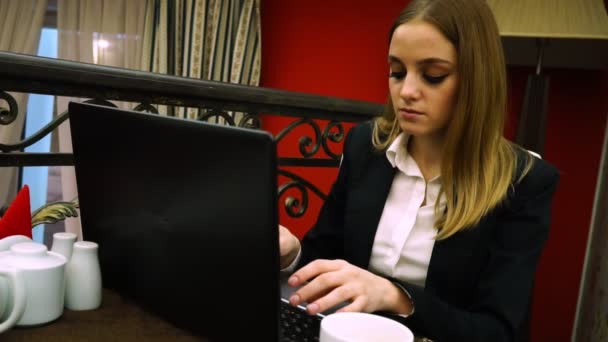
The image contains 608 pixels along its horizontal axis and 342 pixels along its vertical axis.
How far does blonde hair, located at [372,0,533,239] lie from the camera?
3.29 ft

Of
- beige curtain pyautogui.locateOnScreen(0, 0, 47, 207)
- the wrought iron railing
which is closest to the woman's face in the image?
the wrought iron railing

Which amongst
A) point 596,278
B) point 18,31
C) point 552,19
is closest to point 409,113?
point 552,19

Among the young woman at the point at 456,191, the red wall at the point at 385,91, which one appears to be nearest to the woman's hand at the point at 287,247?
the young woman at the point at 456,191

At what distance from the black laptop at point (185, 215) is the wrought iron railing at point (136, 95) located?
0.21 m

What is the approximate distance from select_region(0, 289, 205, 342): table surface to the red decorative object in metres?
0.17

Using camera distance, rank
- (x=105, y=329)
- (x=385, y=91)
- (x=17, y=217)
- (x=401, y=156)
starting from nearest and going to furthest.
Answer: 1. (x=105, y=329)
2. (x=17, y=217)
3. (x=401, y=156)
4. (x=385, y=91)

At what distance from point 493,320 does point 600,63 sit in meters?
1.60

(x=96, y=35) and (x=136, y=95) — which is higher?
(x=96, y=35)

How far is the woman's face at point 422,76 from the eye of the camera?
100cm

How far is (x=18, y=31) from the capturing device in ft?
10.4

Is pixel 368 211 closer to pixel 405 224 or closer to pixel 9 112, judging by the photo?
pixel 405 224

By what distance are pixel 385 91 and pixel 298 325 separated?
7.89 feet

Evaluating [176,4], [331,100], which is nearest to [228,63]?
[176,4]

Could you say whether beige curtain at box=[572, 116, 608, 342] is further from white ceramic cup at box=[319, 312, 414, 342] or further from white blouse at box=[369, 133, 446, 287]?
white ceramic cup at box=[319, 312, 414, 342]
